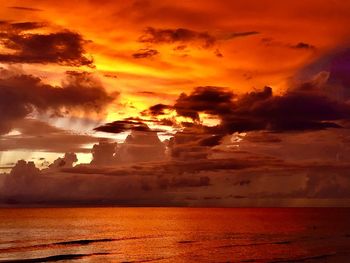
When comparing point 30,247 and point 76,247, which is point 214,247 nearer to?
point 76,247

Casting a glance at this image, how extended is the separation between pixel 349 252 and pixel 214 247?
985 inches

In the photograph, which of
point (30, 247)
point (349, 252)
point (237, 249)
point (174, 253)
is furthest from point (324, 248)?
point (30, 247)

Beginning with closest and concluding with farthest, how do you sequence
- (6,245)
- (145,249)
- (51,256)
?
(51,256) → (145,249) → (6,245)

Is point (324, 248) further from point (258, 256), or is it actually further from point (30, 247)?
point (30, 247)

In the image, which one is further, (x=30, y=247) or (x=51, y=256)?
(x=30, y=247)

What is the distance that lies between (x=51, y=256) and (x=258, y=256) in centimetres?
3267

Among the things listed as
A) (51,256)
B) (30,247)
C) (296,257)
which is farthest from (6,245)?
(296,257)

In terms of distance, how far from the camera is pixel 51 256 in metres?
86.6

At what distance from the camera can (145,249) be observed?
322 feet

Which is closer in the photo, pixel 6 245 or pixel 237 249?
pixel 237 249

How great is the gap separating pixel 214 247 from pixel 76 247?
26.0 metres

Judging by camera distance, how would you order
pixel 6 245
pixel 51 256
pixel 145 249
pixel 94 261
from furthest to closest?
1. pixel 6 245
2. pixel 145 249
3. pixel 51 256
4. pixel 94 261

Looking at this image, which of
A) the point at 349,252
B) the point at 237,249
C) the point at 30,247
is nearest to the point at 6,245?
the point at 30,247

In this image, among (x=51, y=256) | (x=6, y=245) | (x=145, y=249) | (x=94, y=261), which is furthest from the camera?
(x=6, y=245)
